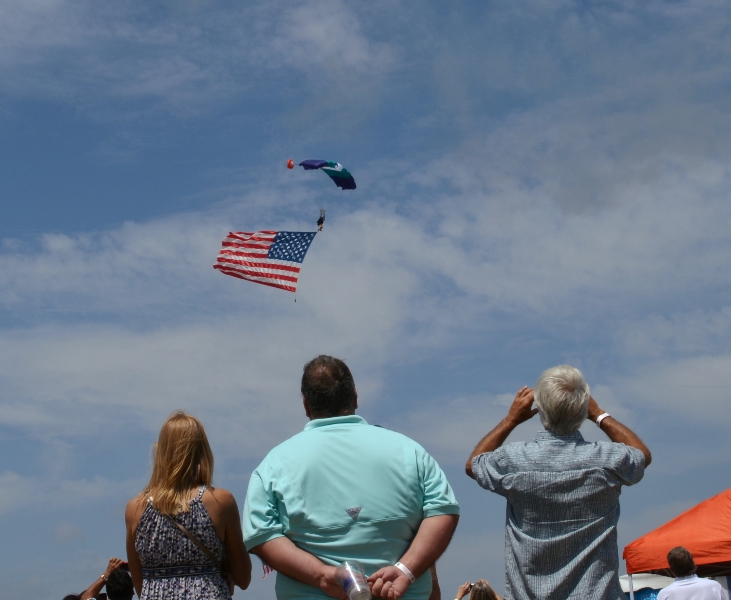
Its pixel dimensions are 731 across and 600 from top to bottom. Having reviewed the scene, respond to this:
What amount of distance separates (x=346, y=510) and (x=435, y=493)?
41cm

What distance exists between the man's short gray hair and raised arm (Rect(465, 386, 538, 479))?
3.6 inches

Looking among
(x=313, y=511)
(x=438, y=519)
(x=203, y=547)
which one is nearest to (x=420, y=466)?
(x=438, y=519)

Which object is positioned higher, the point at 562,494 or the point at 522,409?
the point at 522,409

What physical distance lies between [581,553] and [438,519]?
2.29ft

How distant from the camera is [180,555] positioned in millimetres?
4074

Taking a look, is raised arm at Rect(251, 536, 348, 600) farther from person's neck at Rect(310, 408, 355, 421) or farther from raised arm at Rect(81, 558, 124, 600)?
raised arm at Rect(81, 558, 124, 600)

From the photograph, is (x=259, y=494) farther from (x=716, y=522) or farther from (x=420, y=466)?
(x=716, y=522)

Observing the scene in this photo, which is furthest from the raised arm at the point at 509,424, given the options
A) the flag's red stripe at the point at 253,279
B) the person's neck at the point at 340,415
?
the flag's red stripe at the point at 253,279

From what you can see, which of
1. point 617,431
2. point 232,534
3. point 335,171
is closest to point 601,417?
point 617,431

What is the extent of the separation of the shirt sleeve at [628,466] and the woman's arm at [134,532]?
224 cm

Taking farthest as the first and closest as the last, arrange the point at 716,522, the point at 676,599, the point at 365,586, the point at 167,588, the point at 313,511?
the point at 716,522 < the point at 676,599 < the point at 167,588 < the point at 313,511 < the point at 365,586

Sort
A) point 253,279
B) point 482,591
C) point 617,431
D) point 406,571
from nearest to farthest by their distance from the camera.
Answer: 1. point 406,571
2. point 617,431
3. point 482,591
4. point 253,279

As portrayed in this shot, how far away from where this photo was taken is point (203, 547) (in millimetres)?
4062

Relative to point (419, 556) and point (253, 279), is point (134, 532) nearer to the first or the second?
point (419, 556)
